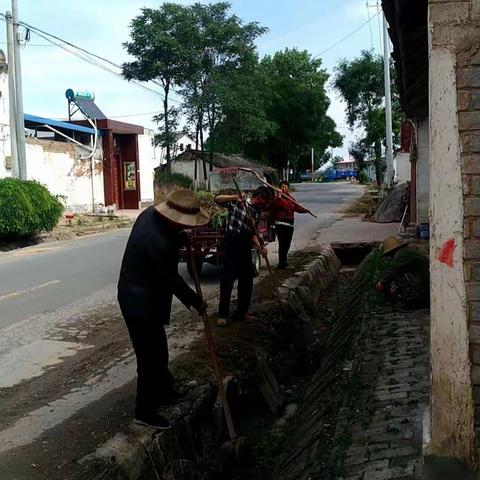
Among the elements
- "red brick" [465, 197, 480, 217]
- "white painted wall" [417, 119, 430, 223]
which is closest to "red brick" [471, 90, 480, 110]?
"red brick" [465, 197, 480, 217]

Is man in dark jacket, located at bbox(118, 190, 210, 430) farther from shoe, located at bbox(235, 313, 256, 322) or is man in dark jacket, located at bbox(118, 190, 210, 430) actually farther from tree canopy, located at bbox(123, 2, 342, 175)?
tree canopy, located at bbox(123, 2, 342, 175)

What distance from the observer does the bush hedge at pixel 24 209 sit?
56.8 feet

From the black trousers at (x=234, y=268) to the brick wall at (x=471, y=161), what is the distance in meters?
4.50

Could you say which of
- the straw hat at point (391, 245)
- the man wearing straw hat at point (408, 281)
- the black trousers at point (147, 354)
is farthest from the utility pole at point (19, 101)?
the black trousers at point (147, 354)

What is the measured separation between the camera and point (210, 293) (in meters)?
10.0

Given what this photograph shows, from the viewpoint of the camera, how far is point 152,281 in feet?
14.3

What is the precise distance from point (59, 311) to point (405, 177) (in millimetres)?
30372

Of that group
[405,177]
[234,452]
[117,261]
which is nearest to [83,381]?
[234,452]

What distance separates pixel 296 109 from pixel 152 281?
5213cm

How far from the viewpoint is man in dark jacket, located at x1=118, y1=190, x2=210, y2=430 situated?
4270 mm

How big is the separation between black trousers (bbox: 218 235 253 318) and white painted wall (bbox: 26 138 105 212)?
17.1 meters

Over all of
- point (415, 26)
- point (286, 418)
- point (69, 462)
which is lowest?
point (286, 418)

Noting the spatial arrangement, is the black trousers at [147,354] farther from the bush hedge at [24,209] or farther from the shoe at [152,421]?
the bush hedge at [24,209]

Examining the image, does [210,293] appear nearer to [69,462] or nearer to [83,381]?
[83,381]
